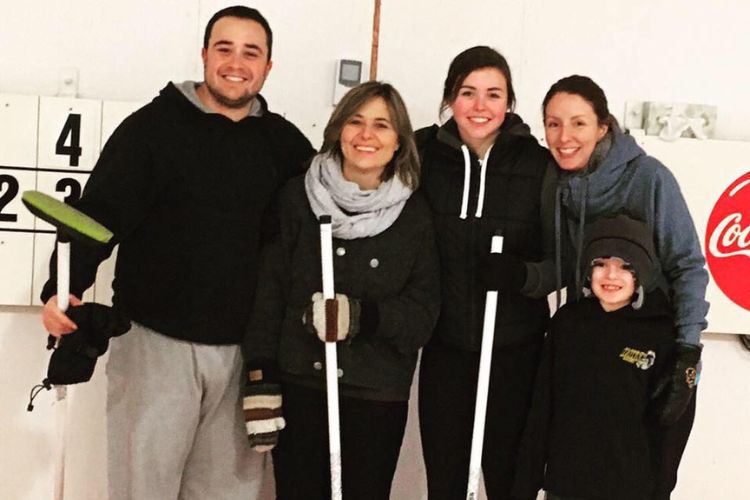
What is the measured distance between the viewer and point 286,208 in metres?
1.92

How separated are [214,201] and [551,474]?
1.03 meters

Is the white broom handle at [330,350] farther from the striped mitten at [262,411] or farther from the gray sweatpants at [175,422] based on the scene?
the gray sweatpants at [175,422]

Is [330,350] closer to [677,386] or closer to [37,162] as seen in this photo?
[677,386]

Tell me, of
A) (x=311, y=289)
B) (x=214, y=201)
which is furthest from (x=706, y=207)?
(x=214, y=201)

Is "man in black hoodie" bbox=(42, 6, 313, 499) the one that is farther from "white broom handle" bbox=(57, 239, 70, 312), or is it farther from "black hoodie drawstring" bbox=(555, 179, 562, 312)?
"black hoodie drawstring" bbox=(555, 179, 562, 312)

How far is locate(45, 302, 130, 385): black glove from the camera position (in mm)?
1788

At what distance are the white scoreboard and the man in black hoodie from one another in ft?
1.48

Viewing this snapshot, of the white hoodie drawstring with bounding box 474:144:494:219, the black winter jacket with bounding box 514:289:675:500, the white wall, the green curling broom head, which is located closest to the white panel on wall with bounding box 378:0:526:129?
the white wall

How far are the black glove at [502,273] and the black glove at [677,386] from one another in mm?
380

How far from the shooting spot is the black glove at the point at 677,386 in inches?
67.9

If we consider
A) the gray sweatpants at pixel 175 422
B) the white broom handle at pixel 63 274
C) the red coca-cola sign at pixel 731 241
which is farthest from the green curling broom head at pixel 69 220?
the red coca-cola sign at pixel 731 241

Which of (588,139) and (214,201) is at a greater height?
(588,139)

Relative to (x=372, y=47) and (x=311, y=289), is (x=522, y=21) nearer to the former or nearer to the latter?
(x=372, y=47)

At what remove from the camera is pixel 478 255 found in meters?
1.92
